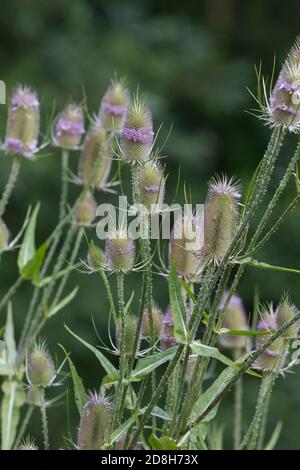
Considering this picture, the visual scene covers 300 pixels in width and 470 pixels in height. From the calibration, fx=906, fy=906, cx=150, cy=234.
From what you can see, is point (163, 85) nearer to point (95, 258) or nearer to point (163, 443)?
point (95, 258)

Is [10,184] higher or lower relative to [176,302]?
higher

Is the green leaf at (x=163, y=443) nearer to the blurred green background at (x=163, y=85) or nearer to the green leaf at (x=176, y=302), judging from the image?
the green leaf at (x=176, y=302)

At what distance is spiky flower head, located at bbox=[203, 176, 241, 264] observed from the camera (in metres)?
1.27

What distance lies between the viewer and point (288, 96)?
4.20 feet

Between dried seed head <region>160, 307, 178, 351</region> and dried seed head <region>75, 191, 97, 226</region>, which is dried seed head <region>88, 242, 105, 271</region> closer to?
dried seed head <region>160, 307, 178, 351</region>

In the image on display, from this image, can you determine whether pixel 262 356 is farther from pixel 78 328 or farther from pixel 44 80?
pixel 44 80

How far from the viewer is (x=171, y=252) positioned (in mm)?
1388

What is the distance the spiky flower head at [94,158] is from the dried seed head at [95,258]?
40cm

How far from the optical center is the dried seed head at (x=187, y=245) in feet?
4.33

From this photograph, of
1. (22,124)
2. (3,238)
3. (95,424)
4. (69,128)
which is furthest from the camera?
(69,128)

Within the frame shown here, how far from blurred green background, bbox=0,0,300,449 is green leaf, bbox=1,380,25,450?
11.4 ft

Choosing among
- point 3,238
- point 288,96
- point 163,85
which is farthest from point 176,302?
point 163,85

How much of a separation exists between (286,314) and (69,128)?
731 millimetres
